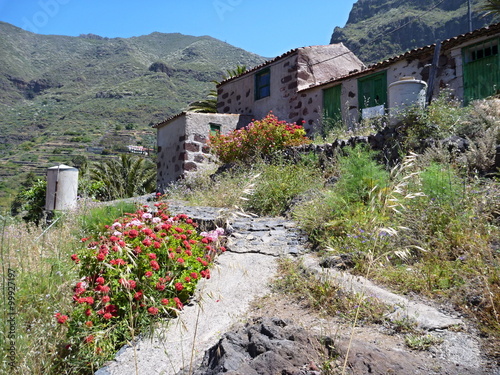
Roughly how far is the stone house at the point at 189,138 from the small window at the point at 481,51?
6921 millimetres

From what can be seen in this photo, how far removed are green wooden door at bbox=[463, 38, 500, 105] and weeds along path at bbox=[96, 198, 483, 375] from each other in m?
6.84

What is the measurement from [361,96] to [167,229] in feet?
29.8

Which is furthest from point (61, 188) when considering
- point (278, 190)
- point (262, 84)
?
point (262, 84)

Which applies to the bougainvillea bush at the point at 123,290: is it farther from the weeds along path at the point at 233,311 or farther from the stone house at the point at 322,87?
the stone house at the point at 322,87

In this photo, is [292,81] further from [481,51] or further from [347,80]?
[481,51]

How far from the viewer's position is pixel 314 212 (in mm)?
4984

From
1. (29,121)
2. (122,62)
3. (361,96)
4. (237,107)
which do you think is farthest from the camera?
(122,62)

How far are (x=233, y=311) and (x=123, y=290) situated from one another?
90 cm

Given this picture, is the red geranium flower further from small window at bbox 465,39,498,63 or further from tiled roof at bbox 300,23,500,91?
small window at bbox 465,39,498,63

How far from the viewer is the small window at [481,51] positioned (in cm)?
882

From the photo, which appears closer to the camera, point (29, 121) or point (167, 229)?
point (167, 229)

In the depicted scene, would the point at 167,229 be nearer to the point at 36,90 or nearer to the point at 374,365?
the point at 374,365

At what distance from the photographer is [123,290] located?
2779 millimetres

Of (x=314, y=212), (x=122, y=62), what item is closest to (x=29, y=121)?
(x=122, y=62)
